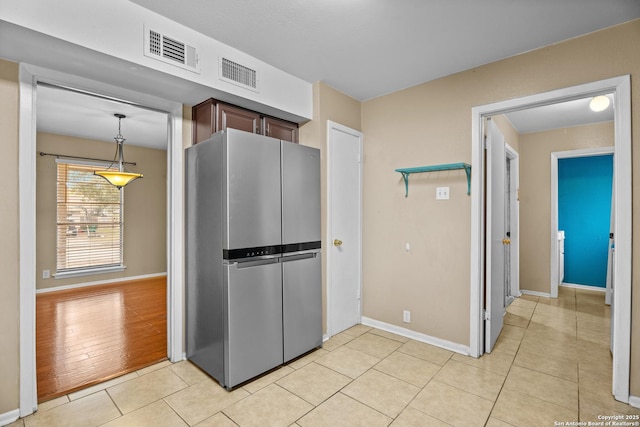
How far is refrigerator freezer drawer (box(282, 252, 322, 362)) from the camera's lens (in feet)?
8.55

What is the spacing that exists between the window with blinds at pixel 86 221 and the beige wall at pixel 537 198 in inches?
281

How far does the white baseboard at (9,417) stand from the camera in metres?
1.86

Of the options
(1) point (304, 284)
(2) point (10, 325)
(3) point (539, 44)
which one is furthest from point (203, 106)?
(3) point (539, 44)

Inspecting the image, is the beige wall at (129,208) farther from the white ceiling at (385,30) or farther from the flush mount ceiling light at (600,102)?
the flush mount ceiling light at (600,102)

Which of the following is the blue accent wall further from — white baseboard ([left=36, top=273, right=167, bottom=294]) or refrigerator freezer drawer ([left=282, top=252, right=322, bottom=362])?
white baseboard ([left=36, top=273, right=167, bottom=294])

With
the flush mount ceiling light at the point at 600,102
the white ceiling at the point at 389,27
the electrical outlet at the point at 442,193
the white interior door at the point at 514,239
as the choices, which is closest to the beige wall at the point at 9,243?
the white ceiling at the point at 389,27

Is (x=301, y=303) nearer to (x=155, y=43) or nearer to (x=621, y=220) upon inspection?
(x=155, y=43)

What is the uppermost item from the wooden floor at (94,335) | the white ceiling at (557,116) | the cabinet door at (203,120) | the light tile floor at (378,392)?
the white ceiling at (557,116)

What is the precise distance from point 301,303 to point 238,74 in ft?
6.57

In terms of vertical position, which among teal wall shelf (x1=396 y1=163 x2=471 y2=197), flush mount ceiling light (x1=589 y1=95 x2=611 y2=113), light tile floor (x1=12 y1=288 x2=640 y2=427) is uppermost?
flush mount ceiling light (x1=589 y1=95 x2=611 y2=113)

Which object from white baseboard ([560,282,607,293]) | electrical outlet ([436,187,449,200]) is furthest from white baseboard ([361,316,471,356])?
white baseboard ([560,282,607,293])

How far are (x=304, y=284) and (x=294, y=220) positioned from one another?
58 cm

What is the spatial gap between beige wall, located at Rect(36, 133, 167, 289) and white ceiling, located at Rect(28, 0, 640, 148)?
4124mm

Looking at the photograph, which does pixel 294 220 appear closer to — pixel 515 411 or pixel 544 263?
pixel 515 411
